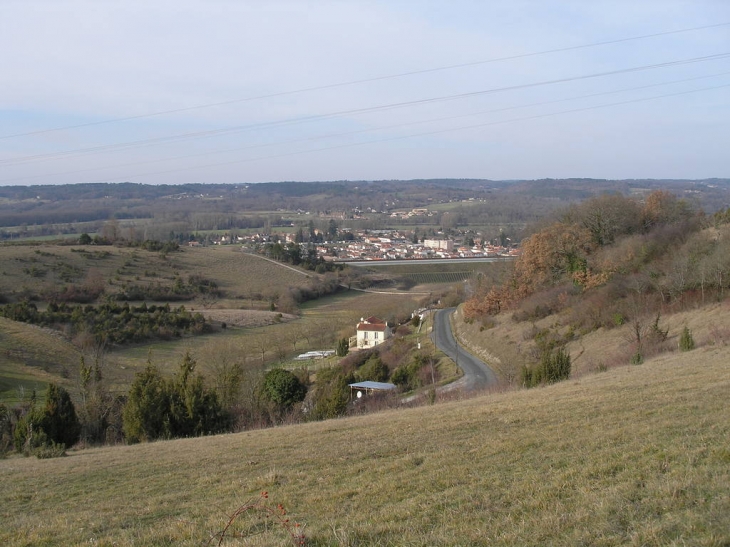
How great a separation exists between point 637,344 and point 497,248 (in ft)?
219

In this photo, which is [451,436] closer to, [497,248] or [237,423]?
[237,423]

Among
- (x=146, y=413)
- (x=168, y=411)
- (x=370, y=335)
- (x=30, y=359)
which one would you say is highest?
(x=146, y=413)

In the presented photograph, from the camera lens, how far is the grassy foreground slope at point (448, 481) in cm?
536

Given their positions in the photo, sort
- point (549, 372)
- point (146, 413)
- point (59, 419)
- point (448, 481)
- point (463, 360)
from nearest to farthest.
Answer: point (448, 481), point (146, 413), point (59, 419), point (549, 372), point (463, 360)

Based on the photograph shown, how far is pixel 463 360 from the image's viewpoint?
3475 cm

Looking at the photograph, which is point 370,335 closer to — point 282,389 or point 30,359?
point 282,389

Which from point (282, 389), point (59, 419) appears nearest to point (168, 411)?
point (59, 419)

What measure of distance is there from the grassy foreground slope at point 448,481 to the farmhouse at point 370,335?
32813 millimetres

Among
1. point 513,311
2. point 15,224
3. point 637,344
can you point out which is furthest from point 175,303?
point 15,224

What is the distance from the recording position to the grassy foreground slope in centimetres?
536

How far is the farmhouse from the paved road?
157 inches

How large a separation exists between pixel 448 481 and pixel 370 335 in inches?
1571

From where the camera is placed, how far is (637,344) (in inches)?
952

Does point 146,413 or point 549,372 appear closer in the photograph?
point 146,413
